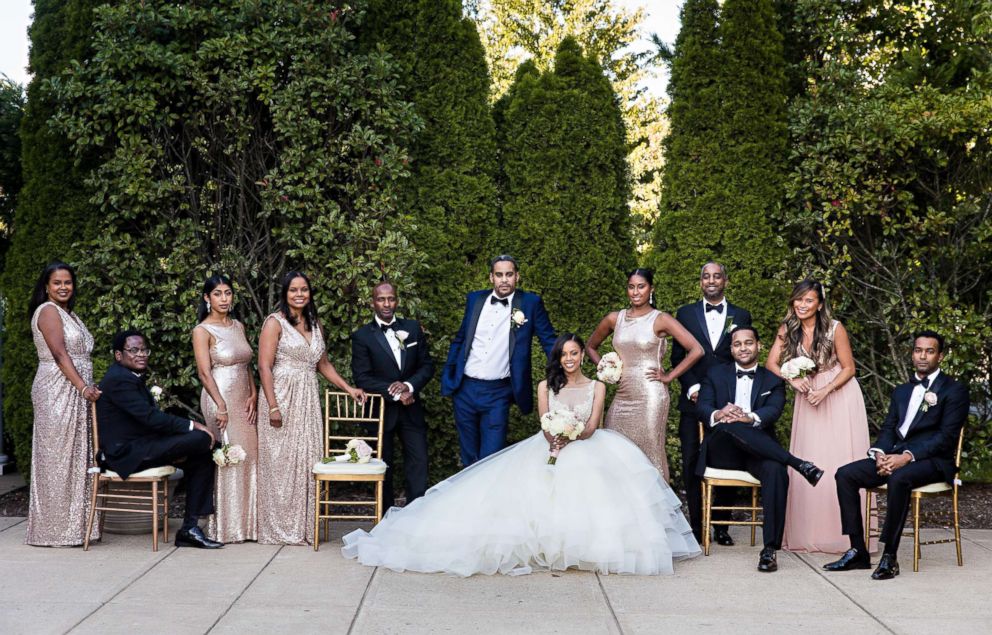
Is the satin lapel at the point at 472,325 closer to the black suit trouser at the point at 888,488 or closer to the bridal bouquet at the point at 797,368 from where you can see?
the bridal bouquet at the point at 797,368

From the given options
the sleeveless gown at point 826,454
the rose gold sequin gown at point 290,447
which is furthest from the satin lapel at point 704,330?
the rose gold sequin gown at point 290,447

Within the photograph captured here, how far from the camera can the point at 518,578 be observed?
5098 millimetres

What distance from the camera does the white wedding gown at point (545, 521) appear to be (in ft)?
17.0

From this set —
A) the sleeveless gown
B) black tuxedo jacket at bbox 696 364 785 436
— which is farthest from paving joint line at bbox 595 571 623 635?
the sleeveless gown

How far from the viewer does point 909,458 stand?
5.45 meters

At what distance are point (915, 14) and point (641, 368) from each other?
4047mm

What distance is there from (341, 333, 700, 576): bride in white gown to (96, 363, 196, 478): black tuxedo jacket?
1349 millimetres

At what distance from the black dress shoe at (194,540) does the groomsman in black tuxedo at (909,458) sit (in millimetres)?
3628

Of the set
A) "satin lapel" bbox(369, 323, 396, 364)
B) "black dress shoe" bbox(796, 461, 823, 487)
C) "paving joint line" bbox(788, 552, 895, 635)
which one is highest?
"satin lapel" bbox(369, 323, 396, 364)

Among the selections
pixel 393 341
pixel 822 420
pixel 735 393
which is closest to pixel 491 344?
pixel 393 341

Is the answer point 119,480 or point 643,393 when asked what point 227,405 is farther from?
point 643,393

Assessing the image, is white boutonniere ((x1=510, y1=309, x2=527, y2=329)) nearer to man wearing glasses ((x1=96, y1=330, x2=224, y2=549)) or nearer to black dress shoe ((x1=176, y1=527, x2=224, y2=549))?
man wearing glasses ((x1=96, y1=330, x2=224, y2=549))

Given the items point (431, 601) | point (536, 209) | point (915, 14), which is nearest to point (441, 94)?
point (536, 209)

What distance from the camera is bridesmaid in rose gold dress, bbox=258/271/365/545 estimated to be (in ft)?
20.0
